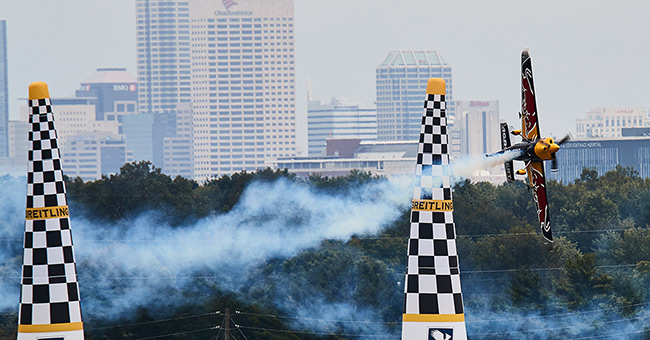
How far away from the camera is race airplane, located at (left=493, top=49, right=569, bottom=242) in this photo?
23983 mm

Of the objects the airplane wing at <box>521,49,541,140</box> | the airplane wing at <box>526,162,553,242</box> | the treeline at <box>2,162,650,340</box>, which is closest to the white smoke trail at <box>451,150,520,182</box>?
the airplane wing at <box>526,162,553,242</box>

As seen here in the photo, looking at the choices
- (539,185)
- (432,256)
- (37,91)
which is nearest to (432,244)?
(432,256)

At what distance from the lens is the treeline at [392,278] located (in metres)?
36.1

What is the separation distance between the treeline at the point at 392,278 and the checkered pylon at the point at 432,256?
19.3m

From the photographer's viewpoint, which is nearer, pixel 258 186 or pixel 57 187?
pixel 57 187

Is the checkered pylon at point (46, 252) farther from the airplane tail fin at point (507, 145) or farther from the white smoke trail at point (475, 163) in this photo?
the airplane tail fin at point (507, 145)

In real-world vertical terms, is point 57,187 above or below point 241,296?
above

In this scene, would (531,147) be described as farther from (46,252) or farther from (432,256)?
(46,252)

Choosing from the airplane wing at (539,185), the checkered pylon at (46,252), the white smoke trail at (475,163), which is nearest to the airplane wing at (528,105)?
the airplane wing at (539,185)

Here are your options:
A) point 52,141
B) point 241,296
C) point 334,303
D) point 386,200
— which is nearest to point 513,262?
point 334,303

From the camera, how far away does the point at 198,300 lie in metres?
35.2

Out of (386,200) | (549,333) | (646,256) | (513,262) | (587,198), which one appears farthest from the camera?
(587,198)

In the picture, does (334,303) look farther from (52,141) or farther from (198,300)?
(52,141)

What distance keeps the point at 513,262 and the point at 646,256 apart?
877 centimetres
